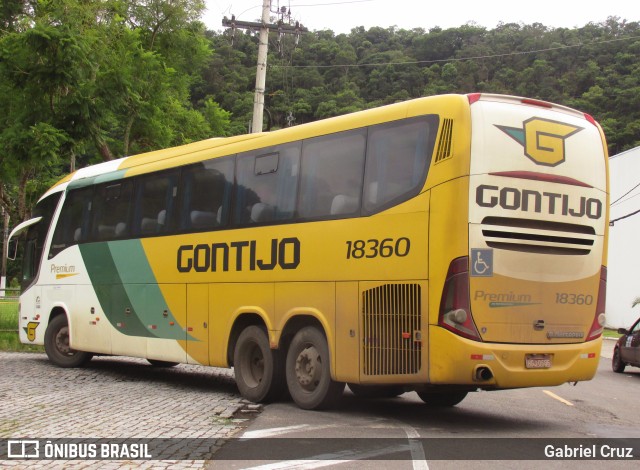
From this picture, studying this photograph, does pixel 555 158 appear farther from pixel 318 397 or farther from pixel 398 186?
pixel 318 397

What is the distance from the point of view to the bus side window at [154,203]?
13.4 m

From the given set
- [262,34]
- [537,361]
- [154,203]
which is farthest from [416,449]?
[262,34]

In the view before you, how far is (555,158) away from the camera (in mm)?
9273

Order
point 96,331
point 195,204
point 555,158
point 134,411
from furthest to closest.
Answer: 1. point 96,331
2. point 195,204
3. point 134,411
4. point 555,158

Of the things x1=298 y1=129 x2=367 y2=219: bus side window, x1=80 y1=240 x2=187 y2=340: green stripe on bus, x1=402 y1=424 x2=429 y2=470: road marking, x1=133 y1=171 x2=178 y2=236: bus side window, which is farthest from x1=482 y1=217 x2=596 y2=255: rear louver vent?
x1=133 y1=171 x2=178 y2=236: bus side window

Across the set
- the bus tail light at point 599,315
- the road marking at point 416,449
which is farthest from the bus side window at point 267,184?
the bus tail light at point 599,315

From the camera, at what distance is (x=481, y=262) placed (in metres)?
8.66

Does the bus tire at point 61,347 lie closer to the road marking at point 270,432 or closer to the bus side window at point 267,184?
the bus side window at point 267,184

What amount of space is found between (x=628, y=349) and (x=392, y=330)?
38.8 feet

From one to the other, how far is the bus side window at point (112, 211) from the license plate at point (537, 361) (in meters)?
8.03

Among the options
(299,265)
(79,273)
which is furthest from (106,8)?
(299,265)

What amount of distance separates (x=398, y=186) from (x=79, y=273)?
861cm

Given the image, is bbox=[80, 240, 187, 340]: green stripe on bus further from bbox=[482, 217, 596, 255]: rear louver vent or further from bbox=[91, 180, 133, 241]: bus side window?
bbox=[482, 217, 596, 255]: rear louver vent

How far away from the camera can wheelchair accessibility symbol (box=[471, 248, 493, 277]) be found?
28.3 feet
